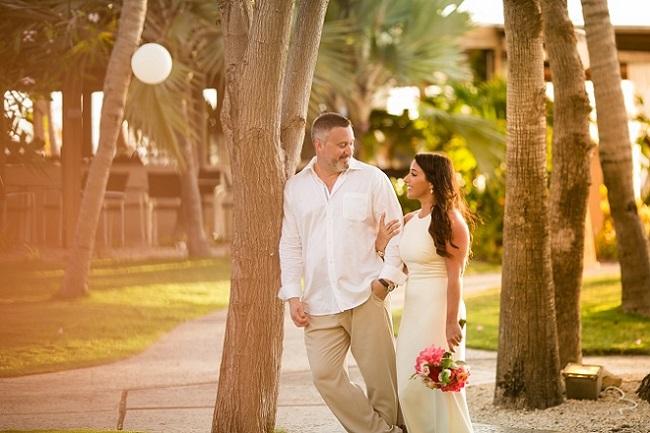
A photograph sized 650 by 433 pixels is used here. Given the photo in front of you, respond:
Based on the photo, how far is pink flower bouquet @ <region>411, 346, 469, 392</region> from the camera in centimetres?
593

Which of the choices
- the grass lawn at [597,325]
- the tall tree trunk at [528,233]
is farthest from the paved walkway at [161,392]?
the tall tree trunk at [528,233]

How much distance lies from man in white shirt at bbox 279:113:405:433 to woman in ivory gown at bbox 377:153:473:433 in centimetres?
12

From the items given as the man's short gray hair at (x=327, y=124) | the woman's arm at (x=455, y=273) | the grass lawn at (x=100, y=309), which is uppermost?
the man's short gray hair at (x=327, y=124)

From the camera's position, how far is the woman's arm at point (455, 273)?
612cm

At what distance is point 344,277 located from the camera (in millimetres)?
6293

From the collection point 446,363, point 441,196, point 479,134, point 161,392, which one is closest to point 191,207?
point 479,134

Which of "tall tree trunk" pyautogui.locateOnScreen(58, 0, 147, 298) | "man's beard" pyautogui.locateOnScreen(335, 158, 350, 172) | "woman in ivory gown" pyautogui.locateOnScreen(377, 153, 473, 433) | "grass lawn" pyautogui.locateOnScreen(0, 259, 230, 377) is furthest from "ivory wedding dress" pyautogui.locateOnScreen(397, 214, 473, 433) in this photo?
"tall tree trunk" pyautogui.locateOnScreen(58, 0, 147, 298)

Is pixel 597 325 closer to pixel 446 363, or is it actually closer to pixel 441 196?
pixel 441 196

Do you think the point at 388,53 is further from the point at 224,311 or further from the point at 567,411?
the point at 567,411

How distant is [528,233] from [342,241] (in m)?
2.11

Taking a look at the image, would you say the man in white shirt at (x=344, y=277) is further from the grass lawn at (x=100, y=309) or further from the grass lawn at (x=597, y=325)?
the grass lawn at (x=597, y=325)

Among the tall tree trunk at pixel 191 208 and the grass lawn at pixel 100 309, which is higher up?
the tall tree trunk at pixel 191 208

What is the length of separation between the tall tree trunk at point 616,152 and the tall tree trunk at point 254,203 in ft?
16.3

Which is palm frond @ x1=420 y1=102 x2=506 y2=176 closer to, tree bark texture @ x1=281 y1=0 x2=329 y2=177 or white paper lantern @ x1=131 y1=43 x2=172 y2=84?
white paper lantern @ x1=131 y1=43 x2=172 y2=84
